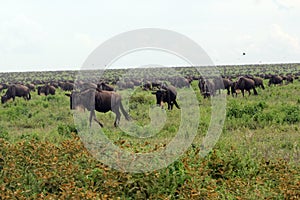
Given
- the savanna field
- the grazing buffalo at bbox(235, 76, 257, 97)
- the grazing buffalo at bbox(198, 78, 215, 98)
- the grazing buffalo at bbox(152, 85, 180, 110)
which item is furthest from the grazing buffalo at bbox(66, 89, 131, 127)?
the grazing buffalo at bbox(235, 76, 257, 97)

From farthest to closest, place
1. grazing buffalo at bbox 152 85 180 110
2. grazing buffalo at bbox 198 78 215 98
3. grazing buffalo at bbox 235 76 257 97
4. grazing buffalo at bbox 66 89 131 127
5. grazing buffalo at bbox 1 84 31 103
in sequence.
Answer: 1. grazing buffalo at bbox 1 84 31 103
2. grazing buffalo at bbox 235 76 257 97
3. grazing buffalo at bbox 198 78 215 98
4. grazing buffalo at bbox 152 85 180 110
5. grazing buffalo at bbox 66 89 131 127

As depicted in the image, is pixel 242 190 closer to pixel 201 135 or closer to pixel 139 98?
pixel 201 135

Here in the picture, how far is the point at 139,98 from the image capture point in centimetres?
2277

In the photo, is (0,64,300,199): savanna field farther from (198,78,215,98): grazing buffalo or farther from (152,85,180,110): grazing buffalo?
(198,78,215,98): grazing buffalo

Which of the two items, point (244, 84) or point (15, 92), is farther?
point (15, 92)

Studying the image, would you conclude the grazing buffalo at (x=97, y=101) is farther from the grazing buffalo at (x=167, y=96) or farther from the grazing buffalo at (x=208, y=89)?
the grazing buffalo at (x=208, y=89)

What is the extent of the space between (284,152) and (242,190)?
3526 millimetres

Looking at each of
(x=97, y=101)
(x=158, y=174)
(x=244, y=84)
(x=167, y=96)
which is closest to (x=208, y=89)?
(x=244, y=84)

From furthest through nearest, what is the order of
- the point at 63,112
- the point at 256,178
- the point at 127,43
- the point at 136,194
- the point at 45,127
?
the point at 63,112 → the point at 45,127 → the point at 127,43 → the point at 256,178 → the point at 136,194

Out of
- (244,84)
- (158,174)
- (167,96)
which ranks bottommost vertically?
(158,174)

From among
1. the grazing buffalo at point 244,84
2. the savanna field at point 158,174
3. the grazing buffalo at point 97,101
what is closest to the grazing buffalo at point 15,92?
the grazing buffalo at point 97,101

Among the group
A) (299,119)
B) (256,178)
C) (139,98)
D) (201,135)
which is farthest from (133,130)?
(139,98)

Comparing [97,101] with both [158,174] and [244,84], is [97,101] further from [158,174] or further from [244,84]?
[244,84]

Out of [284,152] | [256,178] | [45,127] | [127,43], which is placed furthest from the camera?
[45,127]
